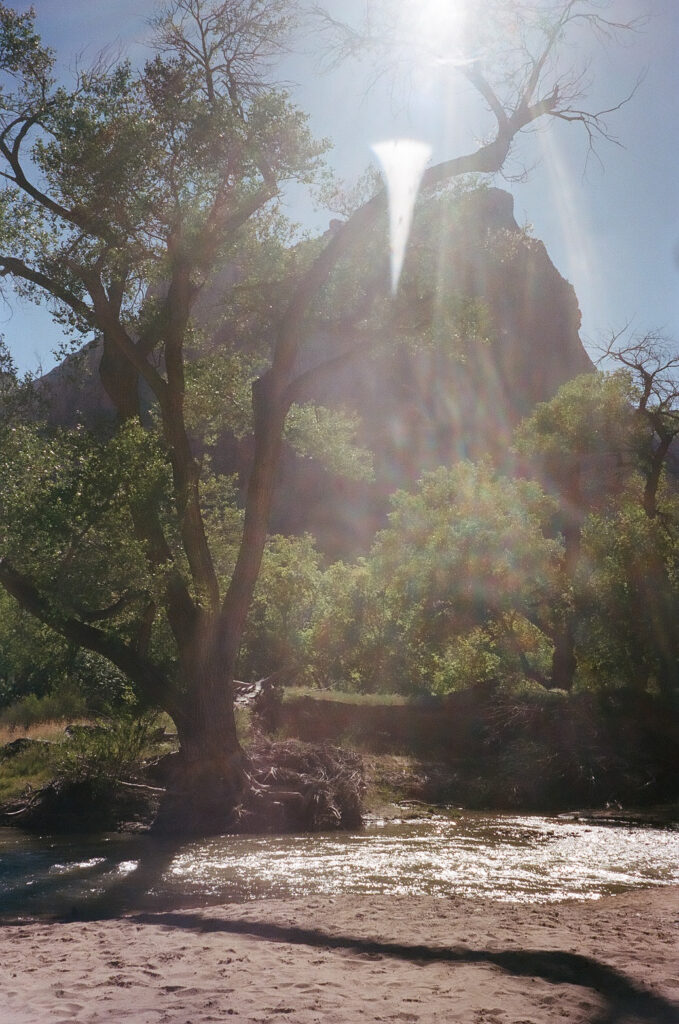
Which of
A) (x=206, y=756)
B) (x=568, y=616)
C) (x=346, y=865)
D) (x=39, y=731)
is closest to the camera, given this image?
(x=346, y=865)

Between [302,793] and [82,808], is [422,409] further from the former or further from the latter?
[82,808]

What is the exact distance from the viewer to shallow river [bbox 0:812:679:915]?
9695 millimetres

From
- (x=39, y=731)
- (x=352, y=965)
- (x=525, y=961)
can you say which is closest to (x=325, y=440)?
(x=39, y=731)

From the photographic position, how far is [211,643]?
49.6 feet

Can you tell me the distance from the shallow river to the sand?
1.16 metres

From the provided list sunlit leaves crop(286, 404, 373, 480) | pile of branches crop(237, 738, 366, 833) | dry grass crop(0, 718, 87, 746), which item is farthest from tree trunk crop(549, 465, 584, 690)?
dry grass crop(0, 718, 87, 746)

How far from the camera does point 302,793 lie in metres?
15.6

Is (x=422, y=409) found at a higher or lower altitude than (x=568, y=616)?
higher

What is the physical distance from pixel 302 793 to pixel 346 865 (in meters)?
4.39

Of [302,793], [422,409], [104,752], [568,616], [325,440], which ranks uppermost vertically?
[422,409]

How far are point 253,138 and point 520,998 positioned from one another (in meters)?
14.0

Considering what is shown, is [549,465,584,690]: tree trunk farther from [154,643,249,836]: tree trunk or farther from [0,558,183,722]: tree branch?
[0,558,183,722]: tree branch

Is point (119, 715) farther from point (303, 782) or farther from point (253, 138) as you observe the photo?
point (253, 138)

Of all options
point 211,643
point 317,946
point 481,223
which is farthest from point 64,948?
point 481,223
